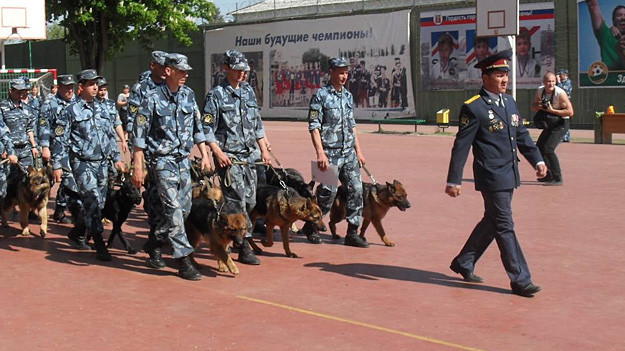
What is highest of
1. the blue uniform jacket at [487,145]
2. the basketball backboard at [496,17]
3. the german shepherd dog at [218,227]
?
the basketball backboard at [496,17]

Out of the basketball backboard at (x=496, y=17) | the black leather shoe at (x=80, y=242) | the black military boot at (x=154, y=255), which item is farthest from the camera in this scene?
the basketball backboard at (x=496, y=17)

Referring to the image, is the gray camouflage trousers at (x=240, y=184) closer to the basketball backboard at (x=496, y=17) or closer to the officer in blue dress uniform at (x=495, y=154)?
the officer in blue dress uniform at (x=495, y=154)

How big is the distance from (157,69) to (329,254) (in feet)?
8.54

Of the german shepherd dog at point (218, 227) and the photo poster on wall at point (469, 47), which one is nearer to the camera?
the german shepherd dog at point (218, 227)

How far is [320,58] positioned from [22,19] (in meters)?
16.6

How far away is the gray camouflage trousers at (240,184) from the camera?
9.36m

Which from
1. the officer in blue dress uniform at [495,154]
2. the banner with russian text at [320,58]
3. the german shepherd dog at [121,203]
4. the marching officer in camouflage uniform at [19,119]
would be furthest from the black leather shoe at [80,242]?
the banner with russian text at [320,58]

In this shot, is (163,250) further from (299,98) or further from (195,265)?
(299,98)

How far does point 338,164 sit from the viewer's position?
1017 cm

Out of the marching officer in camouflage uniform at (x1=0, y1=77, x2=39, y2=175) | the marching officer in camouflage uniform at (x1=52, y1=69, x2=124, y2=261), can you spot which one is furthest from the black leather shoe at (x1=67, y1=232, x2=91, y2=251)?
the marching officer in camouflage uniform at (x1=0, y1=77, x2=39, y2=175)

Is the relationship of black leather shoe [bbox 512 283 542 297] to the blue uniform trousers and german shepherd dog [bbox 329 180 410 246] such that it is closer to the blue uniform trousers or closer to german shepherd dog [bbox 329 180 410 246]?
the blue uniform trousers

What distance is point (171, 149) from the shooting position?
28.6 feet

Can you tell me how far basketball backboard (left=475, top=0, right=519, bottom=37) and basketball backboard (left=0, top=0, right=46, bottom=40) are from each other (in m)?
11.7

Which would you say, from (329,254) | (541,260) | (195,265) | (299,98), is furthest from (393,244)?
(299,98)
